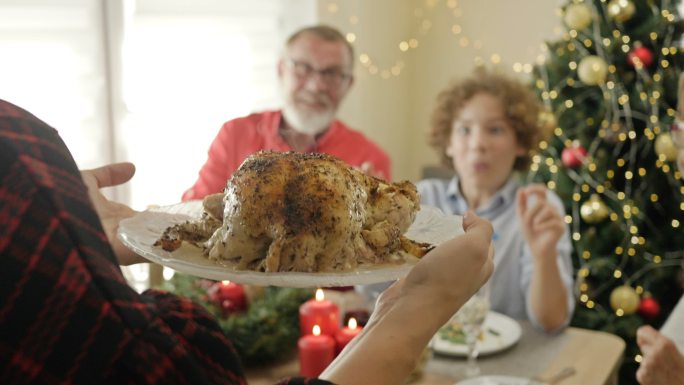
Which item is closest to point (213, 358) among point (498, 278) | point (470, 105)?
point (498, 278)

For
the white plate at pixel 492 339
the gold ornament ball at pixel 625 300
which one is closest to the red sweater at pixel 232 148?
the white plate at pixel 492 339

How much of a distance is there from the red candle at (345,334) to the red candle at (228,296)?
0.22 meters

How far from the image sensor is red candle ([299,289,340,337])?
1.52 metres

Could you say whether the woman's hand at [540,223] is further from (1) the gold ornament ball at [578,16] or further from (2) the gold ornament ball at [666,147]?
(1) the gold ornament ball at [578,16]

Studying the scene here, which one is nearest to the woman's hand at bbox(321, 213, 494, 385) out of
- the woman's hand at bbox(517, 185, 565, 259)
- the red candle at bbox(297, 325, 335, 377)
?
the red candle at bbox(297, 325, 335, 377)

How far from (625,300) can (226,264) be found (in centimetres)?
246

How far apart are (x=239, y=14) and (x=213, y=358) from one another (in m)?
2.58

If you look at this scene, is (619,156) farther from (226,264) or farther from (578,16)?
(226,264)

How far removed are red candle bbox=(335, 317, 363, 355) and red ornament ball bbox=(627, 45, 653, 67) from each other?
73.3 inches

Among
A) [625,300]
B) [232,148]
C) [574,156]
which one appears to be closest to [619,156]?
[574,156]

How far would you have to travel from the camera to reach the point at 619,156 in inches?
115

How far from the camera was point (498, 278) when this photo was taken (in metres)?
2.15

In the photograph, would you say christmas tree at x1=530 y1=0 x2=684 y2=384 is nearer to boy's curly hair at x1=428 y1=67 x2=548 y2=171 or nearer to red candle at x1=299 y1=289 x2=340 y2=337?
boy's curly hair at x1=428 y1=67 x2=548 y2=171

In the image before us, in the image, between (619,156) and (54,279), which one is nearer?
(54,279)
